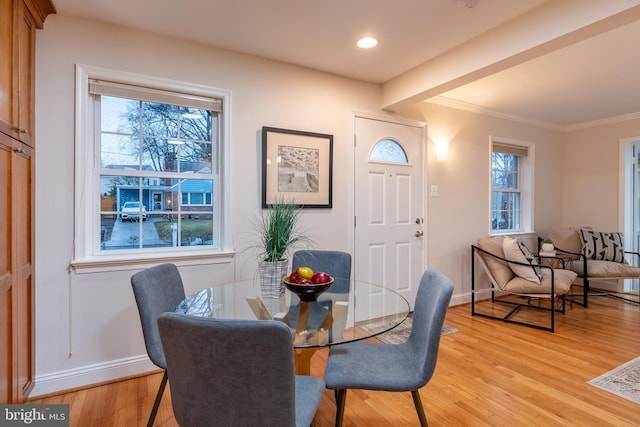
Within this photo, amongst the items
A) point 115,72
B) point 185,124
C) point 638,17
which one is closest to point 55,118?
point 115,72

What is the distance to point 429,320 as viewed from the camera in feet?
4.93

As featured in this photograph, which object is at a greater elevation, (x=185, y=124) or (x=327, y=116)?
(x=327, y=116)

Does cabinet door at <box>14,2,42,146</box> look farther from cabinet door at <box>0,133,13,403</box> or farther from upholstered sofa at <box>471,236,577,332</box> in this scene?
upholstered sofa at <box>471,236,577,332</box>

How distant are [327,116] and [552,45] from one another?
171 cm

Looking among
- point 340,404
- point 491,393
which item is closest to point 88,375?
point 340,404

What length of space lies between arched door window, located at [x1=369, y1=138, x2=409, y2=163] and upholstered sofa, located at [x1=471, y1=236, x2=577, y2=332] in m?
1.31

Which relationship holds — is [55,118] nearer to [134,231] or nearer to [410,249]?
[134,231]

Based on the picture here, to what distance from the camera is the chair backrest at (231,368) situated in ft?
2.90

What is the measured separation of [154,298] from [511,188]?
4.63 metres

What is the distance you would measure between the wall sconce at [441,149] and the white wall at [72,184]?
73.7 inches

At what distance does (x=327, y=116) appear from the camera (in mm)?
3039

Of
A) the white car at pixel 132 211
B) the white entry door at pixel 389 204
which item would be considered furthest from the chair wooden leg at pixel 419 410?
the white car at pixel 132 211

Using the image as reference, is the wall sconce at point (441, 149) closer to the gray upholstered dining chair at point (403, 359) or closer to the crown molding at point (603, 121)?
the gray upholstered dining chair at point (403, 359)

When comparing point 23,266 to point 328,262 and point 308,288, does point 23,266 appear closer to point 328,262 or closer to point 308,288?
point 308,288
